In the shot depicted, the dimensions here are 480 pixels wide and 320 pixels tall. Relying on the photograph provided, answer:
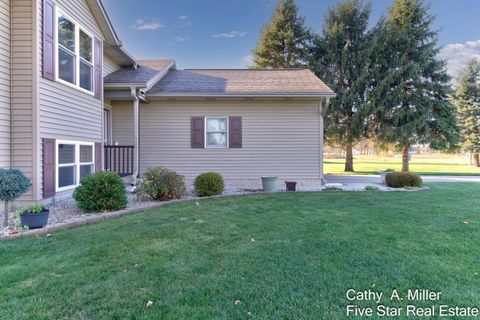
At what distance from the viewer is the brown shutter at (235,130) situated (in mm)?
9602

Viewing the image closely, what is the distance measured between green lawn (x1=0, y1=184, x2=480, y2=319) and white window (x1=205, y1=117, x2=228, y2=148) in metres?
4.75

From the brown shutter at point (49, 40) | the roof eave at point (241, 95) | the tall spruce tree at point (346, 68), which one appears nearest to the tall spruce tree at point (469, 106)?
the tall spruce tree at point (346, 68)

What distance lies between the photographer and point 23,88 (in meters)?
5.43

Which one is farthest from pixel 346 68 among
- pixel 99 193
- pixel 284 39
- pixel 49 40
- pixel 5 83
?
pixel 5 83

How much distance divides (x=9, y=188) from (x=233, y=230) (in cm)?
358

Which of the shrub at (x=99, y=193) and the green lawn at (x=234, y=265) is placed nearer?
the green lawn at (x=234, y=265)

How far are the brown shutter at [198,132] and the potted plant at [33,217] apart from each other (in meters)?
5.59

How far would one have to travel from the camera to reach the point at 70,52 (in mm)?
6570

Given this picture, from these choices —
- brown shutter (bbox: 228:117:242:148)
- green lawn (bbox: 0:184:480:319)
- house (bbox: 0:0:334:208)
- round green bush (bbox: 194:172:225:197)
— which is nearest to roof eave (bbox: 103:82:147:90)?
house (bbox: 0:0:334:208)

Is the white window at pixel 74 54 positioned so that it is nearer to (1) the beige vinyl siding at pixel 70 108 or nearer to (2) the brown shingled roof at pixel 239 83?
(1) the beige vinyl siding at pixel 70 108

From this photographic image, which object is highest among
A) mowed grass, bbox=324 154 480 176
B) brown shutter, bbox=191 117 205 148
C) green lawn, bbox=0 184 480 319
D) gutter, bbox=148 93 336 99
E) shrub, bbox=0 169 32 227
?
gutter, bbox=148 93 336 99

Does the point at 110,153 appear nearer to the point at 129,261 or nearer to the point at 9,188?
the point at 9,188

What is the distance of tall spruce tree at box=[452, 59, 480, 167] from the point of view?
23.6 meters

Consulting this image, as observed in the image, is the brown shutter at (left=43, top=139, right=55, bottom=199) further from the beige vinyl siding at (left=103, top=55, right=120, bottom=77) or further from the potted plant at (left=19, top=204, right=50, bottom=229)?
the beige vinyl siding at (left=103, top=55, right=120, bottom=77)
